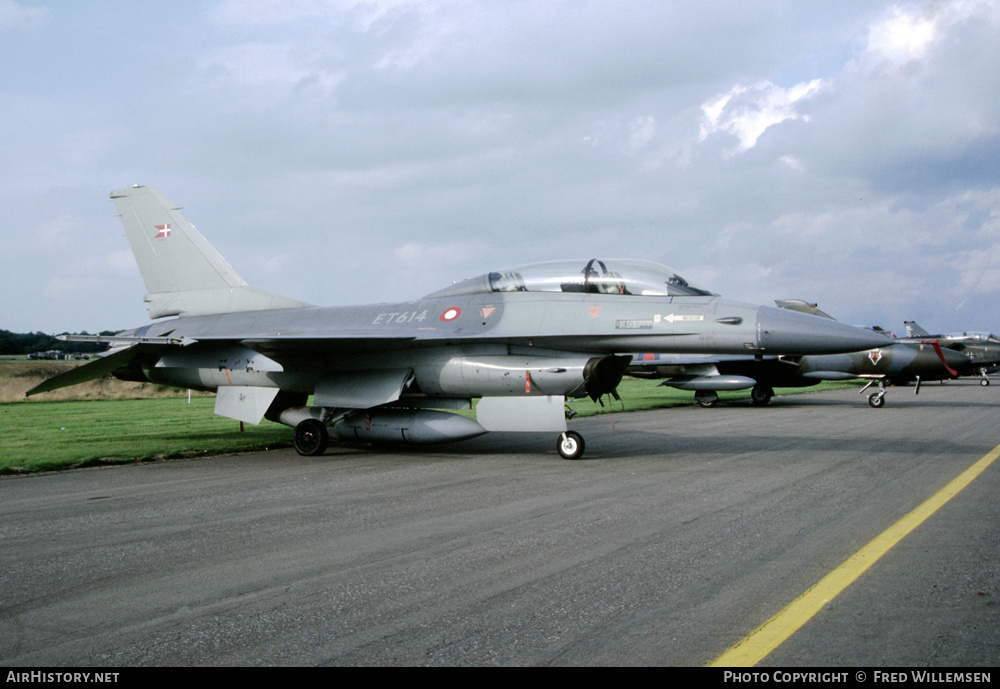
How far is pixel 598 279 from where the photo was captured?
10367 mm

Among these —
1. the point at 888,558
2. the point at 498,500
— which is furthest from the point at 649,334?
the point at 888,558

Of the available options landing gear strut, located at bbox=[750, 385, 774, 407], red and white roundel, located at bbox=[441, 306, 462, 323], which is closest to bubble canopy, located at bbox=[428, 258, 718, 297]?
red and white roundel, located at bbox=[441, 306, 462, 323]

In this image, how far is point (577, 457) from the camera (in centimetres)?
995

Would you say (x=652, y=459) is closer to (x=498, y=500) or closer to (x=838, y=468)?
(x=838, y=468)

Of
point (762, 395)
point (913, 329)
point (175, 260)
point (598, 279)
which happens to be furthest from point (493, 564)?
point (913, 329)

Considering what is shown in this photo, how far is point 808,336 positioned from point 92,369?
36.8ft

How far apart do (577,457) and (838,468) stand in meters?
3.25

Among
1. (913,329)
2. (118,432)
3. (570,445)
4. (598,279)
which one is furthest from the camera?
(913,329)

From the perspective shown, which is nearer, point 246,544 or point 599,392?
point 246,544

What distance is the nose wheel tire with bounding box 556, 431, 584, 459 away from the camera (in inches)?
392

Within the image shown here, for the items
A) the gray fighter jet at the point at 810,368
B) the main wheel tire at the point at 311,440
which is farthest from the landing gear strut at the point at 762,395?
the main wheel tire at the point at 311,440

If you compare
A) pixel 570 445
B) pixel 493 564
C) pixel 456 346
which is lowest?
pixel 493 564

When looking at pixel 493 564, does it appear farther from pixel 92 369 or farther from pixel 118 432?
pixel 118 432

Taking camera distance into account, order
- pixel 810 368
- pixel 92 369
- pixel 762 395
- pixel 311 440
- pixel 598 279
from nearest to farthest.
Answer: pixel 598 279
pixel 311 440
pixel 92 369
pixel 810 368
pixel 762 395
